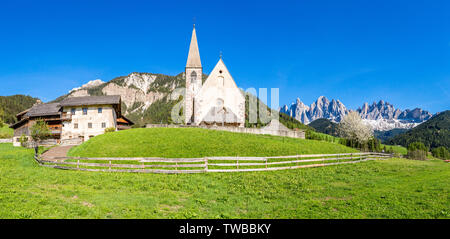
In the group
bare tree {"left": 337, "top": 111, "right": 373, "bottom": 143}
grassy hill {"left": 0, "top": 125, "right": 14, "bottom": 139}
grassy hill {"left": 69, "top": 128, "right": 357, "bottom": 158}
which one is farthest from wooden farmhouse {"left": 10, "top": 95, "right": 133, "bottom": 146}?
bare tree {"left": 337, "top": 111, "right": 373, "bottom": 143}

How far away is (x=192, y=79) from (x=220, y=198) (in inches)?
1874

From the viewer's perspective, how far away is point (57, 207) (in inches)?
357

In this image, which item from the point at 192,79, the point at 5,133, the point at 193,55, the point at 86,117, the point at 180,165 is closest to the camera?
the point at 180,165

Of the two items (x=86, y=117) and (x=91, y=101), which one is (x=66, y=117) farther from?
(x=91, y=101)

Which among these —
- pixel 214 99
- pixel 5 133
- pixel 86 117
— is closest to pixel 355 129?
pixel 214 99

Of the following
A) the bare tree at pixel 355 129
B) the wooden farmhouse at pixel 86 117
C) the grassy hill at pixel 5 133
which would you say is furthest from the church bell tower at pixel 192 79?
the grassy hill at pixel 5 133

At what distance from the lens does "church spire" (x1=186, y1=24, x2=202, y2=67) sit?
56.8 metres

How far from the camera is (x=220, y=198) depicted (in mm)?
11570

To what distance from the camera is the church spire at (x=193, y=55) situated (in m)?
56.8

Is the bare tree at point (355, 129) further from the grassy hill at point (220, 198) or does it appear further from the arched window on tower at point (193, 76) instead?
the grassy hill at point (220, 198)

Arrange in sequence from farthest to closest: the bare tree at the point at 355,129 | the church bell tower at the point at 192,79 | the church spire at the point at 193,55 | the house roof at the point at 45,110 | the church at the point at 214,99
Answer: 1. the bare tree at the point at 355,129
2. the church spire at the point at 193,55
3. the house roof at the point at 45,110
4. the church bell tower at the point at 192,79
5. the church at the point at 214,99

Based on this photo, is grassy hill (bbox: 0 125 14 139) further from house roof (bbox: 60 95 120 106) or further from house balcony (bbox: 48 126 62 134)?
house roof (bbox: 60 95 120 106)

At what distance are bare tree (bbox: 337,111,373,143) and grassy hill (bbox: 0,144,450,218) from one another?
60684mm
